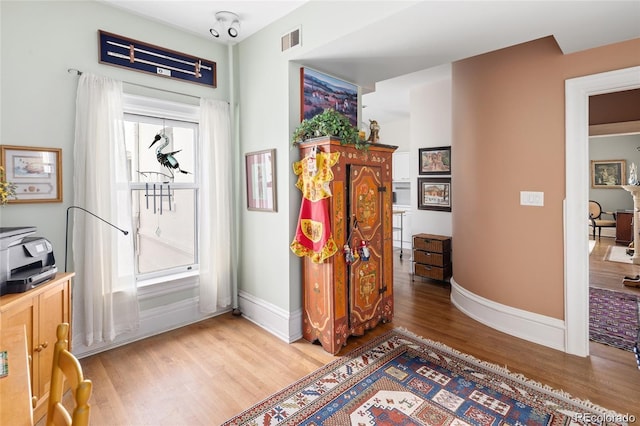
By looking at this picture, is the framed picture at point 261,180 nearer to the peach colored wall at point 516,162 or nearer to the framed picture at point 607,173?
A: the peach colored wall at point 516,162

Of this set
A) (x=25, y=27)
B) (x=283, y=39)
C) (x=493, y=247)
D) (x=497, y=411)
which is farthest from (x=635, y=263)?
(x=25, y=27)

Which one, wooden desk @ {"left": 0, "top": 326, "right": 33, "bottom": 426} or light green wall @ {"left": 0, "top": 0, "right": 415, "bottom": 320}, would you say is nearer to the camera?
wooden desk @ {"left": 0, "top": 326, "right": 33, "bottom": 426}

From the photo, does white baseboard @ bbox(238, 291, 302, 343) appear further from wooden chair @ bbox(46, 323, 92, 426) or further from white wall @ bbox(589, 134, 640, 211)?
white wall @ bbox(589, 134, 640, 211)

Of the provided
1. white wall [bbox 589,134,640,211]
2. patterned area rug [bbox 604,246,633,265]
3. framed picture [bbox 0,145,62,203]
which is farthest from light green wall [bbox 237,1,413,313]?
white wall [bbox 589,134,640,211]

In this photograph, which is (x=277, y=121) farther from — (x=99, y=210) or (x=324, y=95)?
(x=99, y=210)

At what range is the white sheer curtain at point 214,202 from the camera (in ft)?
10.7

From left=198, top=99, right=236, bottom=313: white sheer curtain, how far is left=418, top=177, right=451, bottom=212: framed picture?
3.25 meters

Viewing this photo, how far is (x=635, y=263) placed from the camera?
5305 millimetres

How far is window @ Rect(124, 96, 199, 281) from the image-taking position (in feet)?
10.0

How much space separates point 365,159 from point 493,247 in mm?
1595

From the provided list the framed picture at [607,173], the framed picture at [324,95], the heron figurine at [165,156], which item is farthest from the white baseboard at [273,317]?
the framed picture at [607,173]

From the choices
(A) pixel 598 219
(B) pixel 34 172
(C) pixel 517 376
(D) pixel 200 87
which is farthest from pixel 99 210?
(A) pixel 598 219

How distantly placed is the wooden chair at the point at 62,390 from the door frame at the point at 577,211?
322 cm

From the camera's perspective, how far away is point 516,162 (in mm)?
2975
